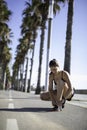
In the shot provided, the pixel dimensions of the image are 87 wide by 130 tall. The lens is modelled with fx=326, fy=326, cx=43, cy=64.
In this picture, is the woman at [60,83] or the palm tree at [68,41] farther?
the palm tree at [68,41]

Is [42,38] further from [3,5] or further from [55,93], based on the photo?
[55,93]

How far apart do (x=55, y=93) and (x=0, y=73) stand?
238ft

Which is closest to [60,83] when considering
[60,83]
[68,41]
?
[60,83]

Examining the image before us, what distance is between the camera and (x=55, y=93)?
7.46 meters

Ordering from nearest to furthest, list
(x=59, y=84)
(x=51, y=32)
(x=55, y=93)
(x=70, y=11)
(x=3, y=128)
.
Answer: (x=3, y=128) < (x=59, y=84) < (x=55, y=93) < (x=70, y=11) < (x=51, y=32)

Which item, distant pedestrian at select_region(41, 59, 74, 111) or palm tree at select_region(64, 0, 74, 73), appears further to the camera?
palm tree at select_region(64, 0, 74, 73)

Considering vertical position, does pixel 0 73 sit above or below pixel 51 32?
below

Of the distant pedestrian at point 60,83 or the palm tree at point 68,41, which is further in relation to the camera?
the palm tree at point 68,41

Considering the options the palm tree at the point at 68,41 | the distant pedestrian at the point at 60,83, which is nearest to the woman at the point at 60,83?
the distant pedestrian at the point at 60,83

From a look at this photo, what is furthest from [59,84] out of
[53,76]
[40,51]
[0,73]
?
[0,73]

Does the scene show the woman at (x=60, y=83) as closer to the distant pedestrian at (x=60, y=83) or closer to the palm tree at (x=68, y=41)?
the distant pedestrian at (x=60, y=83)

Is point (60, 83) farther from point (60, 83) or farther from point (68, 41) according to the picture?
point (68, 41)

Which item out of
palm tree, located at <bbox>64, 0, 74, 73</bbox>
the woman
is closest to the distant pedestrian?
the woman

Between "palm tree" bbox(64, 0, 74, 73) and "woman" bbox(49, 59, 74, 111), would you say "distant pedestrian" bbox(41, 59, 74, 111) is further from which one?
"palm tree" bbox(64, 0, 74, 73)
